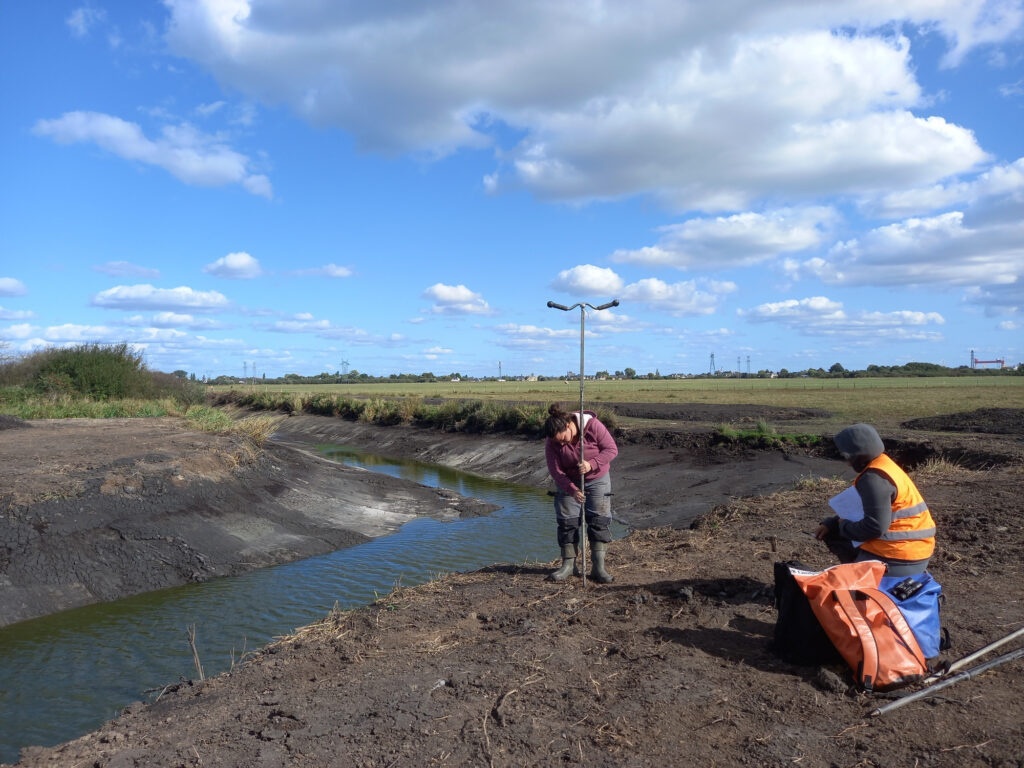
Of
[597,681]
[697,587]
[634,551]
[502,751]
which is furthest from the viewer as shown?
[634,551]

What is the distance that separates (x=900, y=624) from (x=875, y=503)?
814 mm

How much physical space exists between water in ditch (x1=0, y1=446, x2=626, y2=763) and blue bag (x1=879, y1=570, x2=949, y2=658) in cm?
587

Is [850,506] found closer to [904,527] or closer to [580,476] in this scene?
[904,527]

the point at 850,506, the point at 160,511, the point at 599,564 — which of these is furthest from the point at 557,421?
the point at 160,511

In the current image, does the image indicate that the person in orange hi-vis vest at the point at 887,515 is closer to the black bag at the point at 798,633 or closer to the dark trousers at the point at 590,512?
the black bag at the point at 798,633

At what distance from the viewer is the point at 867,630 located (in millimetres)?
4711

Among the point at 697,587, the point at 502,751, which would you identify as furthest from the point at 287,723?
the point at 697,587

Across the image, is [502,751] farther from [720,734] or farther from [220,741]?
[220,741]

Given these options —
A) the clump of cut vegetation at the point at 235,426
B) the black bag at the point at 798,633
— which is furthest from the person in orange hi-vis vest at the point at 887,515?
the clump of cut vegetation at the point at 235,426

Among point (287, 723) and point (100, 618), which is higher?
point (287, 723)

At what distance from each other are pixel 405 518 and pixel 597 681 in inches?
465

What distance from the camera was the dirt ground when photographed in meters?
4.31

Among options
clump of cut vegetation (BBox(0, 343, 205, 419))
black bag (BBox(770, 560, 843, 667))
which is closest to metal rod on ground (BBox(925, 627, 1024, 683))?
black bag (BBox(770, 560, 843, 667))

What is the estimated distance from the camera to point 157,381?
35.9 meters
